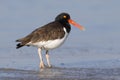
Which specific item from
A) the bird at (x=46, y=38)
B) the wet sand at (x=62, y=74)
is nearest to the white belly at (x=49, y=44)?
the bird at (x=46, y=38)

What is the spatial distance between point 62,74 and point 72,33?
607 centimetres

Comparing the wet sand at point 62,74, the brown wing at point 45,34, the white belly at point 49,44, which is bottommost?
the wet sand at point 62,74

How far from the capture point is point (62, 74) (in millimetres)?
10680

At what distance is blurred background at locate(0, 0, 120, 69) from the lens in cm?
1288

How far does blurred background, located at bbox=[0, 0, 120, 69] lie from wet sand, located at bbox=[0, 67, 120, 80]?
0.68 metres

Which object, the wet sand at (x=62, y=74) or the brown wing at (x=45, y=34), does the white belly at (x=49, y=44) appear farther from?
the wet sand at (x=62, y=74)

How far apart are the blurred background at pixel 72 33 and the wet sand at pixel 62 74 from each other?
68 cm

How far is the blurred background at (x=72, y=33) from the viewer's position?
12.9 metres

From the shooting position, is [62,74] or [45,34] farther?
[45,34]

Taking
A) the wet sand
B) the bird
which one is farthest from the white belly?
the wet sand

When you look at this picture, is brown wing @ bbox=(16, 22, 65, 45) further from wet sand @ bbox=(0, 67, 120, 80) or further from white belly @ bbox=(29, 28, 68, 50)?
wet sand @ bbox=(0, 67, 120, 80)

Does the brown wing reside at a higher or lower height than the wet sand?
higher

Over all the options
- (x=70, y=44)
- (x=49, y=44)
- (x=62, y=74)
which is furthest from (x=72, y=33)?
(x=62, y=74)

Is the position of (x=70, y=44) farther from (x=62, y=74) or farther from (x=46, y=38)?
(x=62, y=74)
